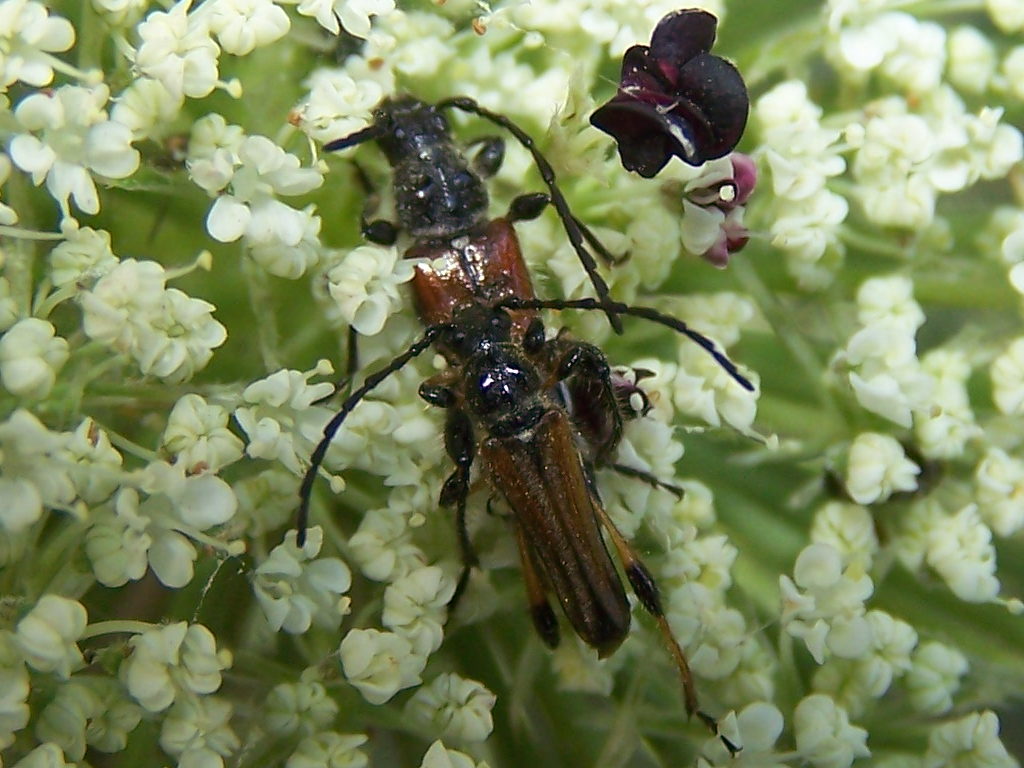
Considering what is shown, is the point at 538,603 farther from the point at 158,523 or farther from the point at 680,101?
the point at 680,101

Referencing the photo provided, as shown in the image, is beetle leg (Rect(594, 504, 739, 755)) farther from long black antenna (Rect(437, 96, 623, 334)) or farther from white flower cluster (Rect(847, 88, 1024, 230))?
white flower cluster (Rect(847, 88, 1024, 230))

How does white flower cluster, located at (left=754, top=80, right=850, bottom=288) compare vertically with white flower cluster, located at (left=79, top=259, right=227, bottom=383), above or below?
above

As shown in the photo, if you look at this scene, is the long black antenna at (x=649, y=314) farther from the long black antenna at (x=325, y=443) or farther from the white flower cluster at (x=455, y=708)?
the white flower cluster at (x=455, y=708)

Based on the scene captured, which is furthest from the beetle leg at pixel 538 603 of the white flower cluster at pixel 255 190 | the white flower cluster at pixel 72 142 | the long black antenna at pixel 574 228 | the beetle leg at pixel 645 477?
the white flower cluster at pixel 72 142

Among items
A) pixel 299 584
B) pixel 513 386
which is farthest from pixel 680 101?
pixel 299 584

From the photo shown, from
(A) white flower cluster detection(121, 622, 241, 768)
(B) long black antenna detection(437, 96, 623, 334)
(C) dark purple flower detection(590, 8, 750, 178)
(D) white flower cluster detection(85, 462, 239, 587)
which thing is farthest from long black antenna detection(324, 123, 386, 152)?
(A) white flower cluster detection(121, 622, 241, 768)

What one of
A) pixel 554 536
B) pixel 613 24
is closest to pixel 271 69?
pixel 613 24

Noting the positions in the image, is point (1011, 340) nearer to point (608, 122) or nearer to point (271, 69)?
point (608, 122)
